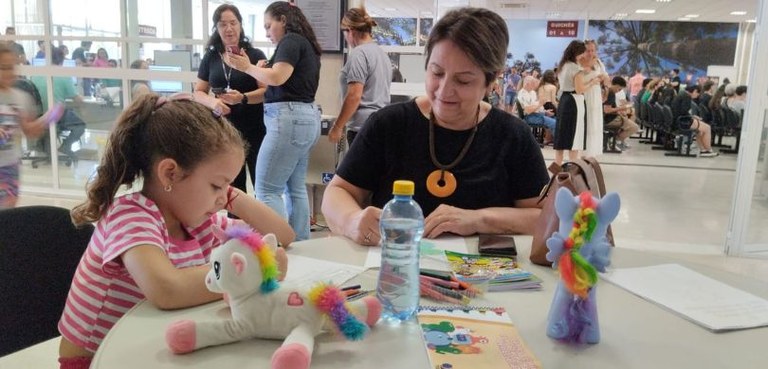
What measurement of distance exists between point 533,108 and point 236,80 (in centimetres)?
683

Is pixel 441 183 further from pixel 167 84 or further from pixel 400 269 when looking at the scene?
pixel 167 84

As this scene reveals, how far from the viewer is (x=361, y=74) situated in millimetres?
3479

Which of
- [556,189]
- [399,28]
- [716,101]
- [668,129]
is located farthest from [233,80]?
[399,28]

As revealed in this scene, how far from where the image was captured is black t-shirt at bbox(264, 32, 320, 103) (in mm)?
2953

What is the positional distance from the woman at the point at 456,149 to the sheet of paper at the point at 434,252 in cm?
9

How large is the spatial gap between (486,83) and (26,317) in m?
1.25

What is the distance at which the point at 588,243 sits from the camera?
2.65 ft

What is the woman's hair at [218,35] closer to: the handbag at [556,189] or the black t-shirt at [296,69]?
the black t-shirt at [296,69]

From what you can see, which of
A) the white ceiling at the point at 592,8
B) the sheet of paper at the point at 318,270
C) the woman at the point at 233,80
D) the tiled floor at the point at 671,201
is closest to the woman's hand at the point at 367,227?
the sheet of paper at the point at 318,270

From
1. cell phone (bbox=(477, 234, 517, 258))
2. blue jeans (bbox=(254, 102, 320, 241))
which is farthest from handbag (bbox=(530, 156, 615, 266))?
blue jeans (bbox=(254, 102, 320, 241))

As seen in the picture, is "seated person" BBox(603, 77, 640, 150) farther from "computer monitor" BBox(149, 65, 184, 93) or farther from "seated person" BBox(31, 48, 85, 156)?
"seated person" BBox(31, 48, 85, 156)

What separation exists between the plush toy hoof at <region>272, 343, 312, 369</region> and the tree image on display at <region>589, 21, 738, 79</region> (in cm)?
1712

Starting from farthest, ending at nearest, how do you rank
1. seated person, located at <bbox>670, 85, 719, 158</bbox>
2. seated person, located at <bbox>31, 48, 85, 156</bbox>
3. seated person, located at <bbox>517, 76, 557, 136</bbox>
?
1. seated person, located at <bbox>670, 85, 719, 158</bbox>
2. seated person, located at <bbox>517, 76, 557, 136</bbox>
3. seated person, located at <bbox>31, 48, 85, 156</bbox>

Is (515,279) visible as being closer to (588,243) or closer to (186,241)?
(588,243)
